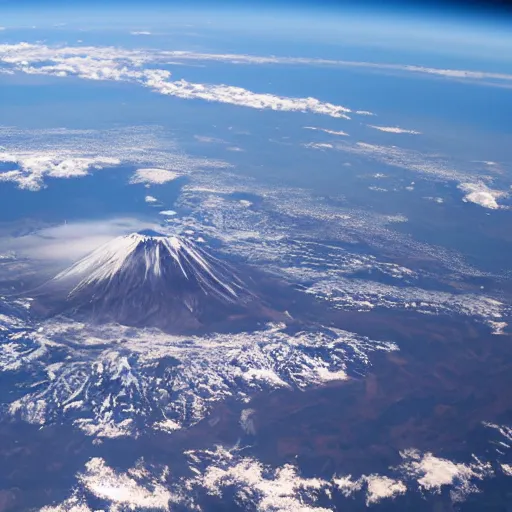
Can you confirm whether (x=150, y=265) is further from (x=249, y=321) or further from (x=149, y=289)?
(x=249, y=321)

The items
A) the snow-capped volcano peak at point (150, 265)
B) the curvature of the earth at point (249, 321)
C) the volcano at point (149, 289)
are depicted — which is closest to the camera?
the curvature of the earth at point (249, 321)

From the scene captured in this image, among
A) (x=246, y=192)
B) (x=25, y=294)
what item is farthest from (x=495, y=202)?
(x=25, y=294)

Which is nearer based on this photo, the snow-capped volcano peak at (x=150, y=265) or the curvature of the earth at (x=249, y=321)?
the curvature of the earth at (x=249, y=321)

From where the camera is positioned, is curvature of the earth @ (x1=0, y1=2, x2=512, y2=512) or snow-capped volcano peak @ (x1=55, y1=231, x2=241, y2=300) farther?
snow-capped volcano peak @ (x1=55, y1=231, x2=241, y2=300)

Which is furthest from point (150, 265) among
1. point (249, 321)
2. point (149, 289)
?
point (249, 321)

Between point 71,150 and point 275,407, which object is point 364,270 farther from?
point 71,150

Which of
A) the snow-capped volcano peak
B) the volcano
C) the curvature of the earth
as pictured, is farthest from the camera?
the snow-capped volcano peak
